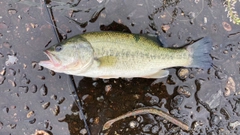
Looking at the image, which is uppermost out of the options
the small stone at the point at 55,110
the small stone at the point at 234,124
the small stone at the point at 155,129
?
the small stone at the point at 55,110

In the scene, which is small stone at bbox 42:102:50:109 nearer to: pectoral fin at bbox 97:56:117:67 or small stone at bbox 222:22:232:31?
pectoral fin at bbox 97:56:117:67

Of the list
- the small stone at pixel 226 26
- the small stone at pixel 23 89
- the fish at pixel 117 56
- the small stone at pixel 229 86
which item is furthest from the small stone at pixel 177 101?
the small stone at pixel 23 89

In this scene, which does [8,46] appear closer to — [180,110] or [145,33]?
[145,33]

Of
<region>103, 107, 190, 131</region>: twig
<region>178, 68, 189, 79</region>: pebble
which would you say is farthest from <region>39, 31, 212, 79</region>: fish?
<region>103, 107, 190, 131</region>: twig

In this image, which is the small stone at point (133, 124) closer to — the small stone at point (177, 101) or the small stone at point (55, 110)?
the small stone at point (177, 101)

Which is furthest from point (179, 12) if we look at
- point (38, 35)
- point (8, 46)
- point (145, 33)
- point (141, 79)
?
point (8, 46)
